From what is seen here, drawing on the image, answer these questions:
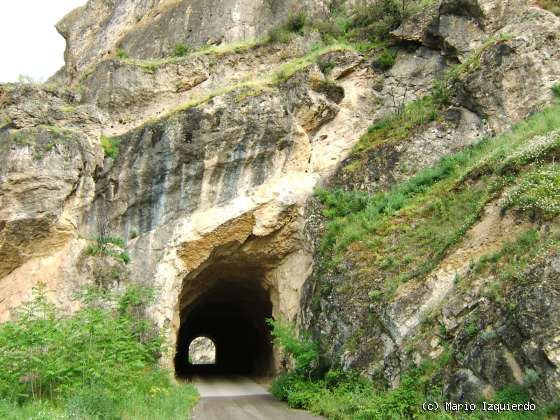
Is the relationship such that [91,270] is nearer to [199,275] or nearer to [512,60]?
[199,275]

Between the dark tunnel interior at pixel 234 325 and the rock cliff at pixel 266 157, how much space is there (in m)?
0.63

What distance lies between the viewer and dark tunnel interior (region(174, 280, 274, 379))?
81.3ft

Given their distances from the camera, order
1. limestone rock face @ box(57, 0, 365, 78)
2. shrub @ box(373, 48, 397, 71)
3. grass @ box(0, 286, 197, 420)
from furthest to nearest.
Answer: limestone rock face @ box(57, 0, 365, 78)
shrub @ box(373, 48, 397, 71)
grass @ box(0, 286, 197, 420)

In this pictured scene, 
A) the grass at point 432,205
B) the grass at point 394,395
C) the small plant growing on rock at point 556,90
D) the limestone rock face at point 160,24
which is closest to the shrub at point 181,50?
the limestone rock face at point 160,24

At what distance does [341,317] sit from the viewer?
14.2m

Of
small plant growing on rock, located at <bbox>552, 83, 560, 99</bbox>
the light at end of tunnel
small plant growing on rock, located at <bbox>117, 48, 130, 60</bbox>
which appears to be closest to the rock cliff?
small plant growing on rock, located at <bbox>552, 83, 560, 99</bbox>

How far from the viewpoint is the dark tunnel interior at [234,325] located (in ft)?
81.3

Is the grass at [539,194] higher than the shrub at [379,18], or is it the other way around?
the shrub at [379,18]

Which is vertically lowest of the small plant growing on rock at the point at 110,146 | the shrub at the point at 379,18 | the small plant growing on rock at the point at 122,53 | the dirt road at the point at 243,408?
the dirt road at the point at 243,408

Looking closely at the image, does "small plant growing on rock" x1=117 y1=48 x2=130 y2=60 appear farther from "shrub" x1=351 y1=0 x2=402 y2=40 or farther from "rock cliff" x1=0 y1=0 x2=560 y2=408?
"shrub" x1=351 y1=0 x2=402 y2=40

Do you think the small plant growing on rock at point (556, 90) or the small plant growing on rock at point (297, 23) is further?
the small plant growing on rock at point (297, 23)

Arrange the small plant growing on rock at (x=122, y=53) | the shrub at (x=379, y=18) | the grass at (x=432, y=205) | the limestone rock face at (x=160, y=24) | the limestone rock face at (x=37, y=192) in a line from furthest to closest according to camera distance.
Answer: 1. the small plant growing on rock at (x=122, y=53)
2. the limestone rock face at (x=160, y=24)
3. the shrub at (x=379, y=18)
4. the limestone rock face at (x=37, y=192)
5. the grass at (x=432, y=205)

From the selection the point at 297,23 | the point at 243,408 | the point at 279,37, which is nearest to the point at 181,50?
the point at 279,37

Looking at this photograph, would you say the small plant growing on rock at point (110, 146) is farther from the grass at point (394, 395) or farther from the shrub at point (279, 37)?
the grass at point (394, 395)
